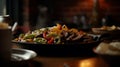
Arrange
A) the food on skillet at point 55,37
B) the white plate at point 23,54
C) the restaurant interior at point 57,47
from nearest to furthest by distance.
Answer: the restaurant interior at point 57,47
the white plate at point 23,54
the food on skillet at point 55,37

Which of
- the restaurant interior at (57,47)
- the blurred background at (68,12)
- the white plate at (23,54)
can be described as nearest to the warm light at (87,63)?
the restaurant interior at (57,47)

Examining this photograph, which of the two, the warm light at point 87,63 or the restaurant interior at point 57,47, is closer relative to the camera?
the restaurant interior at point 57,47

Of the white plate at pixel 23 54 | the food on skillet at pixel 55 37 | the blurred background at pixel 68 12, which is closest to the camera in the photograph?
the white plate at pixel 23 54

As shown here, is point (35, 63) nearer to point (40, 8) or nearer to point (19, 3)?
point (19, 3)

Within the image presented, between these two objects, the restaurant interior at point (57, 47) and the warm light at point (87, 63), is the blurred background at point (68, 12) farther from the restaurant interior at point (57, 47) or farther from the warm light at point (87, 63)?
the warm light at point (87, 63)

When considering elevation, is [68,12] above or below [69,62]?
above

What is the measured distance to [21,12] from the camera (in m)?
4.54

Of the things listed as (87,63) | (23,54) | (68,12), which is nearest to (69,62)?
(87,63)

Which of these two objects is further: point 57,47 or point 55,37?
point 55,37

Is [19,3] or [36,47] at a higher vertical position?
[19,3]

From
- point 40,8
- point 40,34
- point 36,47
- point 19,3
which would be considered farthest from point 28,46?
point 40,8

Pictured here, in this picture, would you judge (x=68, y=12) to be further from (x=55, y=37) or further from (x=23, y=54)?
(x=23, y=54)

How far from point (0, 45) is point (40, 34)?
0.59m

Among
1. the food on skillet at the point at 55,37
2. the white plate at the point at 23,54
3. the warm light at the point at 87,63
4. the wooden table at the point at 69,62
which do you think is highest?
the food on skillet at the point at 55,37
